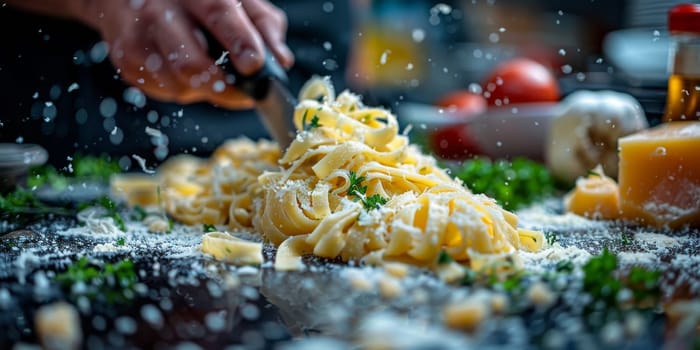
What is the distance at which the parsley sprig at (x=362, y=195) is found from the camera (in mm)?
1296

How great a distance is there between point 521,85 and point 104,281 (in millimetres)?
2072

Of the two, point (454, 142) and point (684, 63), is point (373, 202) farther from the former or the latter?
point (454, 142)

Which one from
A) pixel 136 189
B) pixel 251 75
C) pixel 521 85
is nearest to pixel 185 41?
pixel 251 75

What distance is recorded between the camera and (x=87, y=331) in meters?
0.92

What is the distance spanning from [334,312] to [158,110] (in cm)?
217

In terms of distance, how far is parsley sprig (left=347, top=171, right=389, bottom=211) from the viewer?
1.30m

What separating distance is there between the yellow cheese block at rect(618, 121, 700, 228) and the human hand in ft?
2.86

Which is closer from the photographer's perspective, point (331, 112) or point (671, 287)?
point (671, 287)

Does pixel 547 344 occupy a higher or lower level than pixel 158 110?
higher

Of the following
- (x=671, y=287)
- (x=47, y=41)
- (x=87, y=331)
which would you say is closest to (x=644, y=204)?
(x=671, y=287)

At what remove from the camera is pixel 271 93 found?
1753mm

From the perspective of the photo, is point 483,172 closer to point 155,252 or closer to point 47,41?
point 155,252

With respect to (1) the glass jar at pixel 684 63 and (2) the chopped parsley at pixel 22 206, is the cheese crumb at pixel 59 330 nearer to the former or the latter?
(2) the chopped parsley at pixel 22 206

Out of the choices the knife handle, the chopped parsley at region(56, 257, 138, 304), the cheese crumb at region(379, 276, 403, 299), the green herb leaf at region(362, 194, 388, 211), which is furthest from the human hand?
the cheese crumb at region(379, 276, 403, 299)
